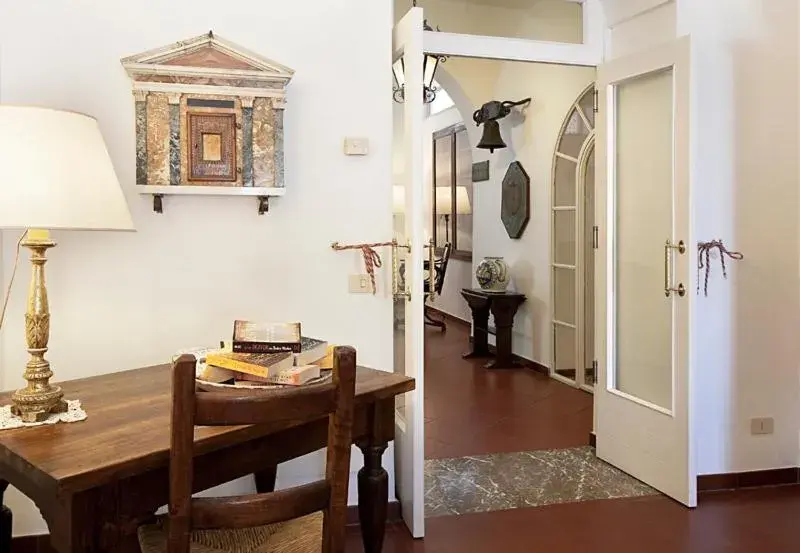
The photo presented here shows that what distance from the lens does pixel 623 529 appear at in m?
2.93

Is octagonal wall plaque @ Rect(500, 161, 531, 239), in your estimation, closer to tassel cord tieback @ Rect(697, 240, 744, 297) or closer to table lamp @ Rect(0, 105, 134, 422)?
tassel cord tieback @ Rect(697, 240, 744, 297)

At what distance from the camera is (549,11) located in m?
3.89

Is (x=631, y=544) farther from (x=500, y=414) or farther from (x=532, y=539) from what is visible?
(x=500, y=414)

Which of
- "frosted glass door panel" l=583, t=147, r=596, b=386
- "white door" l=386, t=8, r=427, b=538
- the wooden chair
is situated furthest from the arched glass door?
the wooden chair

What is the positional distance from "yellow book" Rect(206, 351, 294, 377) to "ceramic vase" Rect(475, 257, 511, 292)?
4.64 meters

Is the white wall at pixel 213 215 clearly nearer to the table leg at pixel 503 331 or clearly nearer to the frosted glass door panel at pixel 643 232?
the frosted glass door panel at pixel 643 232

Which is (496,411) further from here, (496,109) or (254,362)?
(254,362)

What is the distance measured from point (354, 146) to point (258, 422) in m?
1.62

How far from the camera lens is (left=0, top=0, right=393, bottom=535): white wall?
2572 mm

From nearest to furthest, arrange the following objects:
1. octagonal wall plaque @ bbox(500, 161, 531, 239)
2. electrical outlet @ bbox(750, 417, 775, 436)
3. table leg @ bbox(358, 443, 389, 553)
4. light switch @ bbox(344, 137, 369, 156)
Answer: table leg @ bbox(358, 443, 389, 553)
light switch @ bbox(344, 137, 369, 156)
electrical outlet @ bbox(750, 417, 775, 436)
octagonal wall plaque @ bbox(500, 161, 531, 239)

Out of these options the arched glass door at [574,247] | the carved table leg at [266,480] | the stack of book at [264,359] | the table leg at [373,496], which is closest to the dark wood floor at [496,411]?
the arched glass door at [574,247]

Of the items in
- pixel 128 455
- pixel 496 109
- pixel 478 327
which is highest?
pixel 496 109

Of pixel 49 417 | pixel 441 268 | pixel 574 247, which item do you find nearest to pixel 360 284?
pixel 49 417

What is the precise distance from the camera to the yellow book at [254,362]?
1928mm
